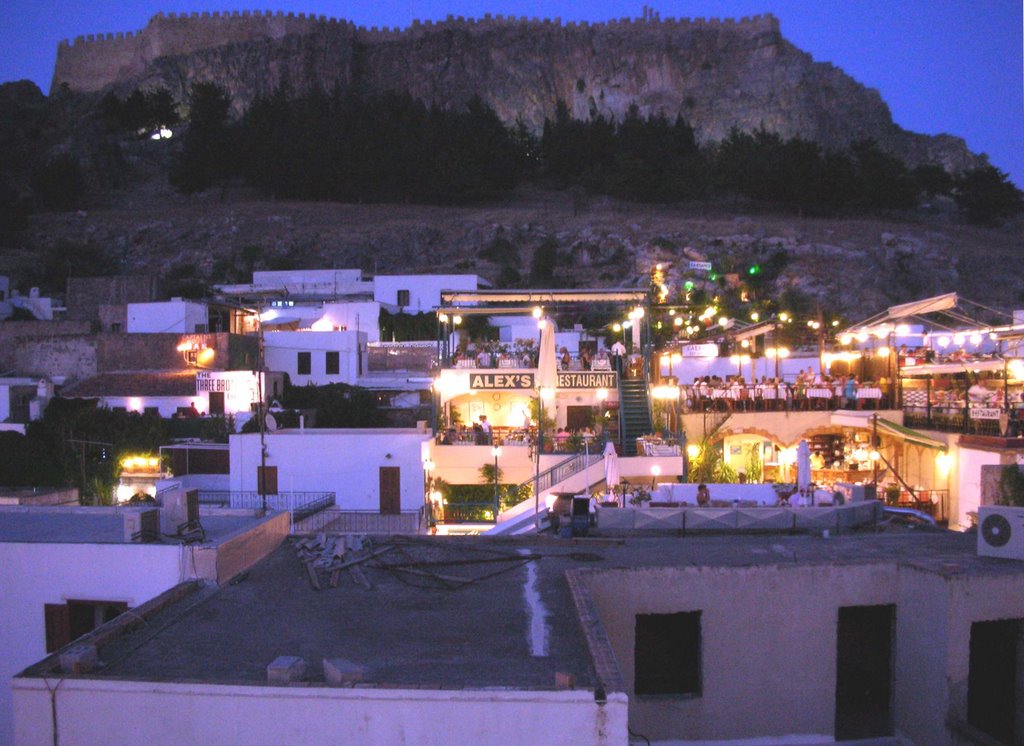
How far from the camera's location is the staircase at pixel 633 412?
69.1ft

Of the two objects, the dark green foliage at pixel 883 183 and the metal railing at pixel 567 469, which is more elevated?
the dark green foliage at pixel 883 183

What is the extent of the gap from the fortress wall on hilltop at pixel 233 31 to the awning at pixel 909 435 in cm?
6507

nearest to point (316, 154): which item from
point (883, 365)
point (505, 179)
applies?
point (505, 179)

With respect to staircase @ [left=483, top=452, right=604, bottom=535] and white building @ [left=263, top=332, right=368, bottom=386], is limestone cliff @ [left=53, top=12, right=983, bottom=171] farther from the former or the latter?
staircase @ [left=483, top=452, right=604, bottom=535]

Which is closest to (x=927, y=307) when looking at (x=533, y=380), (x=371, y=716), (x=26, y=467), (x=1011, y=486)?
(x=1011, y=486)

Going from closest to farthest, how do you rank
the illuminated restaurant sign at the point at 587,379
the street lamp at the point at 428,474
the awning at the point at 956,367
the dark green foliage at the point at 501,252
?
1. the awning at the point at 956,367
2. the street lamp at the point at 428,474
3. the illuminated restaurant sign at the point at 587,379
4. the dark green foliage at the point at 501,252

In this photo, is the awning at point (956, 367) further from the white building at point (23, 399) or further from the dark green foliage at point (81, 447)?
the white building at point (23, 399)

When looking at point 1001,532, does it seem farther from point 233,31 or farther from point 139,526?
point 233,31

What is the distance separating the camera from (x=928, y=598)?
8.91 m

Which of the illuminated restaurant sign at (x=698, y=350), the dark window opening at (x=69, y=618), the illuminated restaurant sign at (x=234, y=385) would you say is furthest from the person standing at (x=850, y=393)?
the illuminated restaurant sign at (x=234, y=385)

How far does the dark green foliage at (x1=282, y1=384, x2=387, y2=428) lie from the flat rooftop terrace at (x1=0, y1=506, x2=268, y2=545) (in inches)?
723

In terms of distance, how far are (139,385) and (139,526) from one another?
2654cm

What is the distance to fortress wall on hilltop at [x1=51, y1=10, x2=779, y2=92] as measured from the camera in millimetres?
76688

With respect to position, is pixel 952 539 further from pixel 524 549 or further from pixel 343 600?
pixel 343 600
